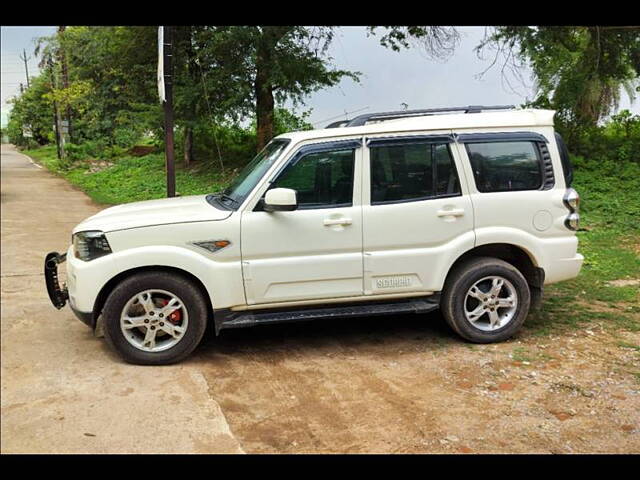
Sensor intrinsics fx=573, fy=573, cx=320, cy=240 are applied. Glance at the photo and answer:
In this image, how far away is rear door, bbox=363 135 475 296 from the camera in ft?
14.9

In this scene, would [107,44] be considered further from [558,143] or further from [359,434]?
[359,434]

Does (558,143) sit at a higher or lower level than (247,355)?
higher

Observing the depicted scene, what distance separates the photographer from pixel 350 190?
457 cm

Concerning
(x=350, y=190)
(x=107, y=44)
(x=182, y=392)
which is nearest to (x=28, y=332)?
(x=182, y=392)

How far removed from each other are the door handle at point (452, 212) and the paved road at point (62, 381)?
7.35 ft

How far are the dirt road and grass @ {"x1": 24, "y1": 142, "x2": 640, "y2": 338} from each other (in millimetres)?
463

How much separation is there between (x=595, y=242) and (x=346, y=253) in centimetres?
555

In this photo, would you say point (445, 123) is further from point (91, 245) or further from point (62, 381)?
point (62, 381)

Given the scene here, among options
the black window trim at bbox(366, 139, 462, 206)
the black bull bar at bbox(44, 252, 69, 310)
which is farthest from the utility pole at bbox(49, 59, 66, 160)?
the black window trim at bbox(366, 139, 462, 206)

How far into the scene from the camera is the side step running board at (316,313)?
436 cm

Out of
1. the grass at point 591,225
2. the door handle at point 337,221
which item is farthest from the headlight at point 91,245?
the door handle at point 337,221

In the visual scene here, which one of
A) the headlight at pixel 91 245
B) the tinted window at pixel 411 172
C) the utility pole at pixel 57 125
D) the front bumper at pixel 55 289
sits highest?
the utility pole at pixel 57 125

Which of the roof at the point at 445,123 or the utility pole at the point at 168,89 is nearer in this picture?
the roof at the point at 445,123

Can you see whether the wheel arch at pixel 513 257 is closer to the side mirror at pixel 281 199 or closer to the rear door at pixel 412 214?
the rear door at pixel 412 214
